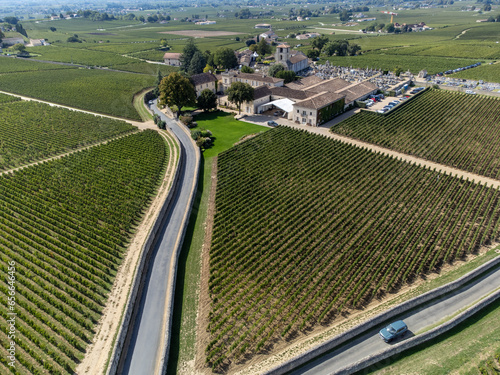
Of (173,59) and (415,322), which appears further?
(173,59)

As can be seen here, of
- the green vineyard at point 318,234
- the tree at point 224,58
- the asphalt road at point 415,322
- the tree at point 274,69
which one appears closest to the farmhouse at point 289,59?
the tree at point 274,69

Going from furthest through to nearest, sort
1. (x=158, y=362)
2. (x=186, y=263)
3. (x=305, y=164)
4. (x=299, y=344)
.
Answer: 1. (x=305, y=164)
2. (x=186, y=263)
3. (x=299, y=344)
4. (x=158, y=362)

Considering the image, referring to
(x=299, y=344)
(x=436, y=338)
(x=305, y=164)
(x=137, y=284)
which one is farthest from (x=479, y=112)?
(x=137, y=284)

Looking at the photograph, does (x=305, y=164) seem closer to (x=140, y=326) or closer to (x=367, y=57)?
(x=140, y=326)

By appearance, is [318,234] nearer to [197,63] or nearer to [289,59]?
[289,59]

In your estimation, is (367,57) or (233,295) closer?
(233,295)

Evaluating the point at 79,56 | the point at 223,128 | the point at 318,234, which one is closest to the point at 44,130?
the point at 223,128
